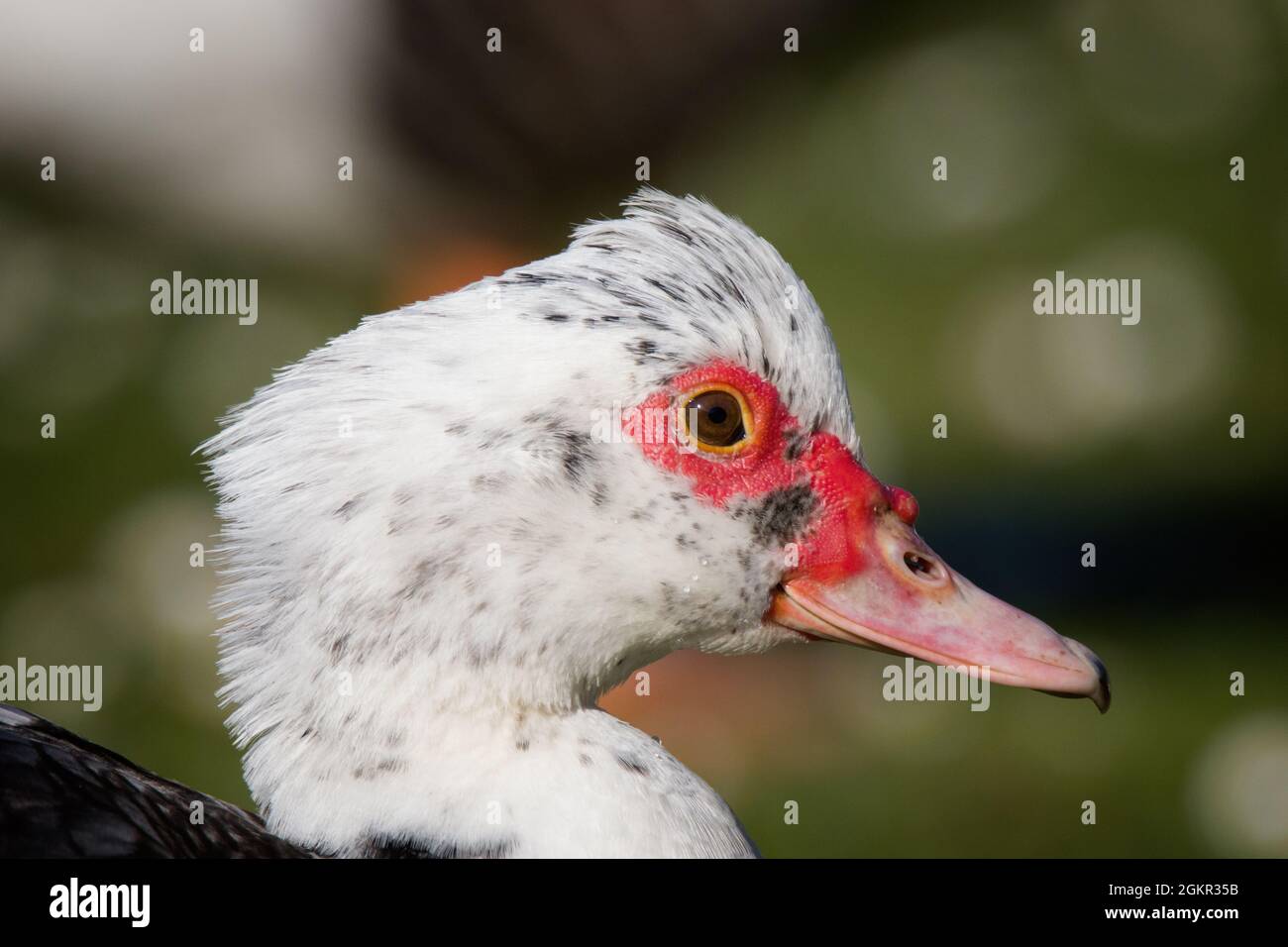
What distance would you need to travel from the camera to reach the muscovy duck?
167 centimetres

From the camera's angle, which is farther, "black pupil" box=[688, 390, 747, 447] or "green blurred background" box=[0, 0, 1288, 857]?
"green blurred background" box=[0, 0, 1288, 857]

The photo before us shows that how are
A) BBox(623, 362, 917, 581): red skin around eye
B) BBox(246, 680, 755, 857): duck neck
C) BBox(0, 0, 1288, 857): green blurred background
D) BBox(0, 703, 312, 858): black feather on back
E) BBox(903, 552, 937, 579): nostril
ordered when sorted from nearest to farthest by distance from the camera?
BBox(0, 703, 312, 858): black feather on back → BBox(246, 680, 755, 857): duck neck → BBox(623, 362, 917, 581): red skin around eye → BBox(903, 552, 937, 579): nostril → BBox(0, 0, 1288, 857): green blurred background

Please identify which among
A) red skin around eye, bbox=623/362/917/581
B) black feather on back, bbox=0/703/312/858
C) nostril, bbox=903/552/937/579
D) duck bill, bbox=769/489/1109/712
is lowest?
black feather on back, bbox=0/703/312/858

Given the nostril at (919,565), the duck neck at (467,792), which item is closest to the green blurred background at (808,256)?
the nostril at (919,565)

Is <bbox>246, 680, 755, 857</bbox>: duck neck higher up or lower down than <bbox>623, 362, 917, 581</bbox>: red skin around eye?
lower down

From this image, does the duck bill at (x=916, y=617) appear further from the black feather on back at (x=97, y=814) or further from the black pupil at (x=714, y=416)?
the black feather on back at (x=97, y=814)

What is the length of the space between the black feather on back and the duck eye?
0.82 metres

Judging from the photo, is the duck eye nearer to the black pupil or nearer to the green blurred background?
the black pupil

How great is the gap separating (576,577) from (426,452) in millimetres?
281

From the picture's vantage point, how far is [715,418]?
5.90 ft

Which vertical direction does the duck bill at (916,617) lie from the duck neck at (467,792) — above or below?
above

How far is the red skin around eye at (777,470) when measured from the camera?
69.9 inches

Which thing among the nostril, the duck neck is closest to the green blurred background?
the nostril
